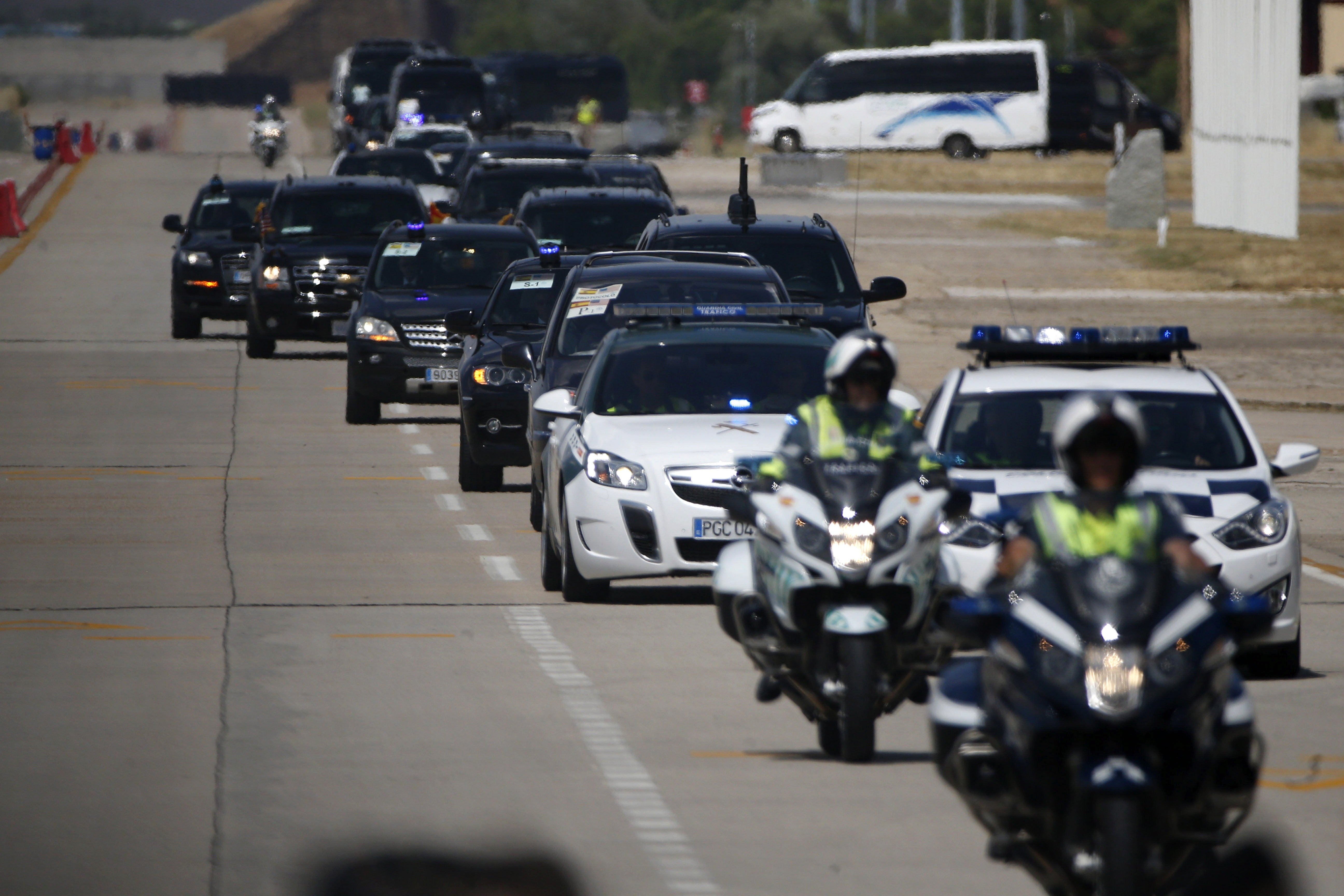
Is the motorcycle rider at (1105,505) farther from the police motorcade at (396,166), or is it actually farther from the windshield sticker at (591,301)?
the police motorcade at (396,166)

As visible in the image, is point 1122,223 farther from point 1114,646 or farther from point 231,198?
point 1114,646

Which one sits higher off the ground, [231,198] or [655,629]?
[231,198]

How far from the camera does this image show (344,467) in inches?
747

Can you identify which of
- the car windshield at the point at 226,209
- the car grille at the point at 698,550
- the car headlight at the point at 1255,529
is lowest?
the car grille at the point at 698,550

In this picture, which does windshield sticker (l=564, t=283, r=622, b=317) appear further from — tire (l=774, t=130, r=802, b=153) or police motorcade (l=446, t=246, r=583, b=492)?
tire (l=774, t=130, r=802, b=153)

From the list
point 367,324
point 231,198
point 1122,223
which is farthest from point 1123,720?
point 1122,223

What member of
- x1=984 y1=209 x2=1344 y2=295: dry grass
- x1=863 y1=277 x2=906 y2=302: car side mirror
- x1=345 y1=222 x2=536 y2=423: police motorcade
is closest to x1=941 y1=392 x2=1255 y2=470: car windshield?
x1=863 y1=277 x2=906 y2=302: car side mirror

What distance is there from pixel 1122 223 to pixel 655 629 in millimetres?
39681

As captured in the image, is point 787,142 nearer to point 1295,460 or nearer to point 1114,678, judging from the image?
point 1295,460

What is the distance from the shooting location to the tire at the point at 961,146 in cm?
7275

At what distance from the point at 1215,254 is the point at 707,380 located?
3107cm

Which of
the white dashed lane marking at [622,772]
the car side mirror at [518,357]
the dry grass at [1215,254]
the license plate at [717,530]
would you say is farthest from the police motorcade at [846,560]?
the dry grass at [1215,254]

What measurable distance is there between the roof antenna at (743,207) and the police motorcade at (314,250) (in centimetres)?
505

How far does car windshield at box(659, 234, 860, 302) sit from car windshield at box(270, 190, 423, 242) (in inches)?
292
